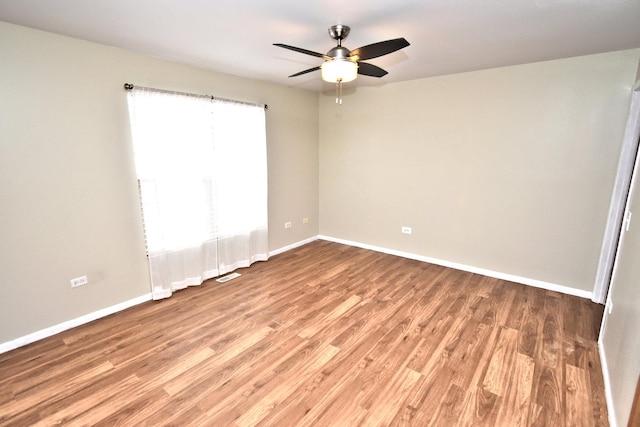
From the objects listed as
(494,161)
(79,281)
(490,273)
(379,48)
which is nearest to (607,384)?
(490,273)

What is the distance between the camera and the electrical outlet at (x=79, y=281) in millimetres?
2635

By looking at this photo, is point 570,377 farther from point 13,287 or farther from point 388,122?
point 13,287

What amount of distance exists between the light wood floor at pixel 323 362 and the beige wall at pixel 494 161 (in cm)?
63

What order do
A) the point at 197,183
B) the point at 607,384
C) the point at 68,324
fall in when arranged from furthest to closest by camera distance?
the point at 197,183, the point at 68,324, the point at 607,384

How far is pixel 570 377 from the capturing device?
6.79ft

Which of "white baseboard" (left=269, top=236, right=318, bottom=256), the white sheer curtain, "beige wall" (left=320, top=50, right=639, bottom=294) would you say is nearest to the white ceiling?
"beige wall" (left=320, top=50, right=639, bottom=294)

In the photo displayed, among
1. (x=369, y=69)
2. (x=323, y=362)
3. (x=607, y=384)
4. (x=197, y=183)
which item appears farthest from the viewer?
(x=197, y=183)

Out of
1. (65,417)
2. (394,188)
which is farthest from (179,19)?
(394,188)

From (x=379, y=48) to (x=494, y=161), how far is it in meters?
2.40

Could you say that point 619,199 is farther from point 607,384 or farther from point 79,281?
point 79,281

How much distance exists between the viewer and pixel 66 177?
2.51 metres

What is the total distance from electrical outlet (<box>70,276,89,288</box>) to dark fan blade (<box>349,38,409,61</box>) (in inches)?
119

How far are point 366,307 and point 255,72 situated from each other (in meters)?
3.01

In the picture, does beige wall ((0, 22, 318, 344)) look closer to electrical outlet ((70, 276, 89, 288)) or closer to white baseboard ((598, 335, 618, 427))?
electrical outlet ((70, 276, 89, 288))
